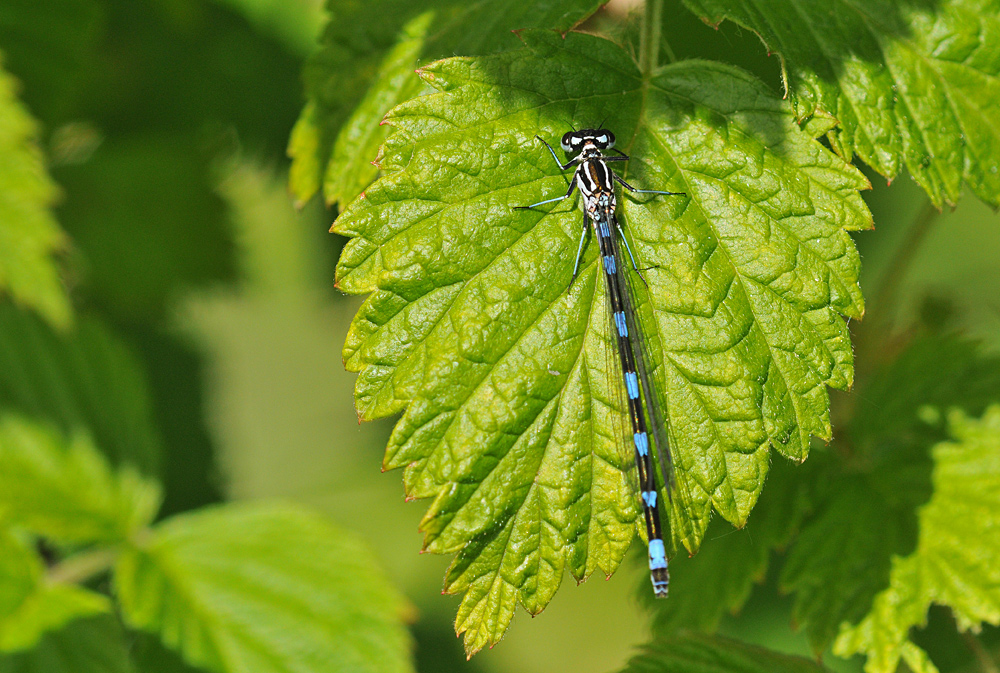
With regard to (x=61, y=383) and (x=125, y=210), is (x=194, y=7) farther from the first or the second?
(x=61, y=383)

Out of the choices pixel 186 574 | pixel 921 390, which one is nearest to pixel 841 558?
pixel 921 390

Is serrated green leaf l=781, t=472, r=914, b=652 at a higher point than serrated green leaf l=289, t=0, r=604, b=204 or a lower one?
lower

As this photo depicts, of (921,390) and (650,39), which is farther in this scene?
(921,390)

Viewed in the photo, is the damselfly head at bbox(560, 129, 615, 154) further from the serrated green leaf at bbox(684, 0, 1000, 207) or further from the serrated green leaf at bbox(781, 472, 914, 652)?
the serrated green leaf at bbox(781, 472, 914, 652)

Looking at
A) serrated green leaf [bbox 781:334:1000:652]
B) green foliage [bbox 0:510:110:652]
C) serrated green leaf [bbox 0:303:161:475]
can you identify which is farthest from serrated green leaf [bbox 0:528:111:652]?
serrated green leaf [bbox 781:334:1000:652]

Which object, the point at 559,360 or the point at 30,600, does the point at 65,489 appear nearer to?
the point at 30,600

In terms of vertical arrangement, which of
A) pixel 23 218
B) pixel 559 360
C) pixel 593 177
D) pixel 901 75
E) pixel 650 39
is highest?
pixel 23 218

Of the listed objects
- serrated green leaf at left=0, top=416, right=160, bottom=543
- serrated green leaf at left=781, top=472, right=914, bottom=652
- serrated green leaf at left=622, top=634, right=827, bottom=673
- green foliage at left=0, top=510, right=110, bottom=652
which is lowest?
serrated green leaf at left=622, top=634, right=827, bottom=673
